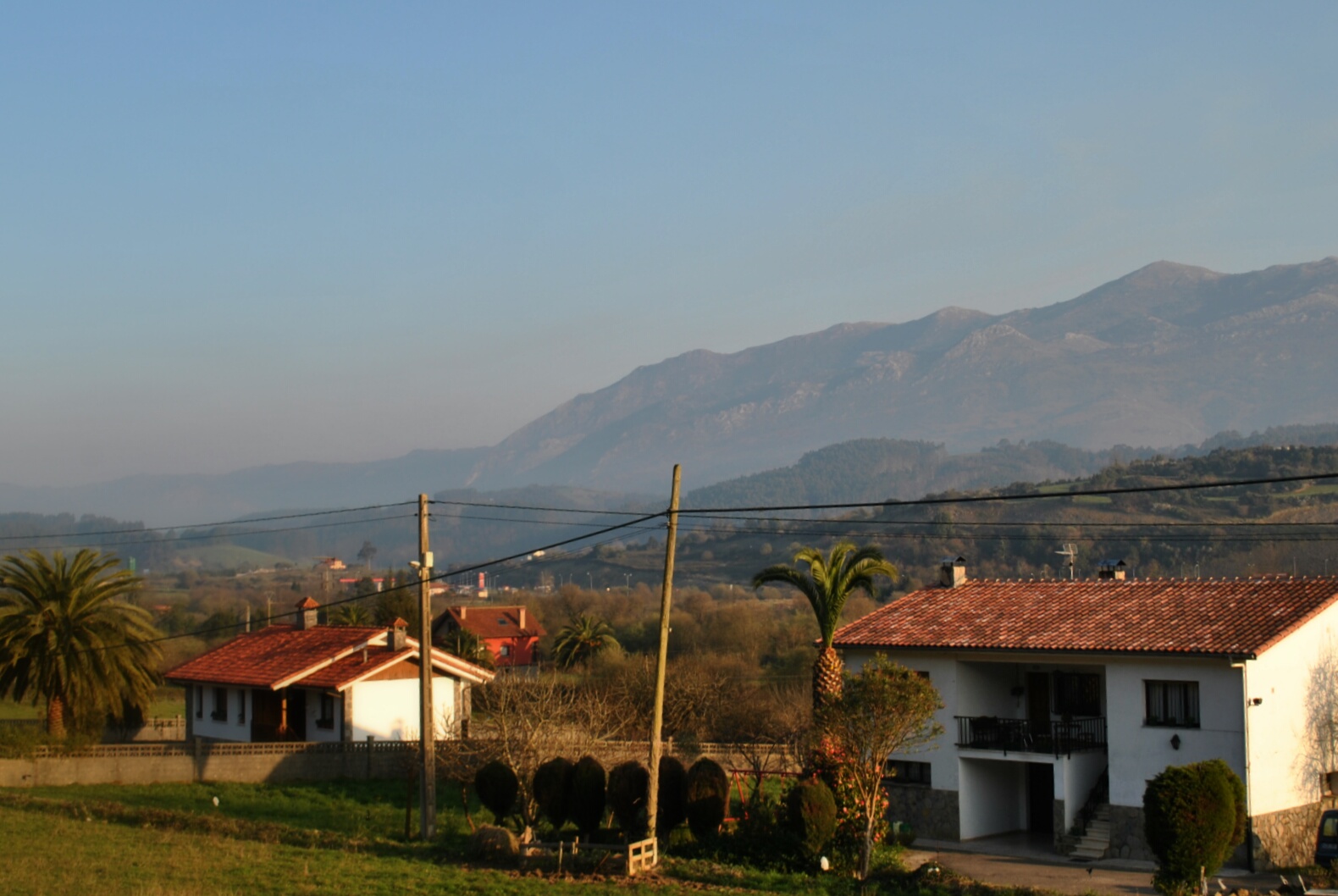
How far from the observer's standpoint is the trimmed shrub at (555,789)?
30.2 meters

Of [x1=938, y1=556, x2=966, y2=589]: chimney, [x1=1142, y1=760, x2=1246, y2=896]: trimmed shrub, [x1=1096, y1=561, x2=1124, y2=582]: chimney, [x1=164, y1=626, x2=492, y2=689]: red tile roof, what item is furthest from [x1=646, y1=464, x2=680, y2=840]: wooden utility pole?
[x1=1096, y1=561, x2=1124, y2=582]: chimney

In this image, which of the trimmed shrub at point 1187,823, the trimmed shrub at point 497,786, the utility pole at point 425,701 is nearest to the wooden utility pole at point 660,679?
the trimmed shrub at point 497,786

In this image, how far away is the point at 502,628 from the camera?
101 m

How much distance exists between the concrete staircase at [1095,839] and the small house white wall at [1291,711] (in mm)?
3464

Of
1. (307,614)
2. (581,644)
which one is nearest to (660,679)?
(307,614)

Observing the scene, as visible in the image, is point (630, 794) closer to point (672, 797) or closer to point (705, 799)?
point (672, 797)

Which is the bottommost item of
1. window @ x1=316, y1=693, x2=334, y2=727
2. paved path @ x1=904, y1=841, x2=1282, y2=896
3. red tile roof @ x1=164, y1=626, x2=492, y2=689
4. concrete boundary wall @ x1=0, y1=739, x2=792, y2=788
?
paved path @ x1=904, y1=841, x2=1282, y2=896

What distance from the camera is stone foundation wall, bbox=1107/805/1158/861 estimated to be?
30391mm

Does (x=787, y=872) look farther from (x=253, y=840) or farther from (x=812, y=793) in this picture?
(x=253, y=840)

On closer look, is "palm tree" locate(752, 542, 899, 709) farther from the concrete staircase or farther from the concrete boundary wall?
the concrete boundary wall

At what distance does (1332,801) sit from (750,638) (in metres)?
54.8

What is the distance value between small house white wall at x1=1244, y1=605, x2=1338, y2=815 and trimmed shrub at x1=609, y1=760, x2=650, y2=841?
13.4m

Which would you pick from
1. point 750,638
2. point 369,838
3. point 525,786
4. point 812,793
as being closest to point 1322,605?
point 812,793

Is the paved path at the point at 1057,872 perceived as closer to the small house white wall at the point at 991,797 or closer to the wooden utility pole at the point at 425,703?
the small house white wall at the point at 991,797
